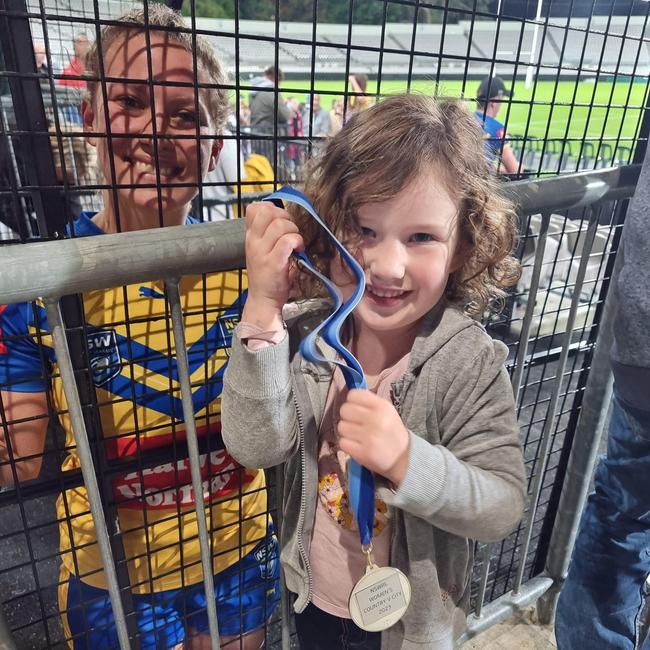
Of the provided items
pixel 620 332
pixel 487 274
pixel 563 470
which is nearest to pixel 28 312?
pixel 487 274

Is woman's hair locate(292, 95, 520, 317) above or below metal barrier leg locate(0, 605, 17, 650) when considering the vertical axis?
above

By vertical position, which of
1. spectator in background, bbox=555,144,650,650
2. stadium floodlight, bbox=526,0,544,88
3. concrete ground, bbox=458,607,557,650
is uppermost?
stadium floodlight, bbox=526,0,544,88

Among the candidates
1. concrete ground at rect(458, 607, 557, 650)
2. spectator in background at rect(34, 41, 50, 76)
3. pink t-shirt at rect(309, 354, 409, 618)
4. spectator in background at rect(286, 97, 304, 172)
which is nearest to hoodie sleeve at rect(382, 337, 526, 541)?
pink t-shirt at rect(309, 354, 409, 618)

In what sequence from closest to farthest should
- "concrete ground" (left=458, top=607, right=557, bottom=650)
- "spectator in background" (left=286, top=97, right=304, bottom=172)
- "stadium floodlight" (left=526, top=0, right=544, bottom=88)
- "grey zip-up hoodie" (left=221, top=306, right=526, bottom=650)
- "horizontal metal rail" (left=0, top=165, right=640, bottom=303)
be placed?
1. "horizontal metal rail" (left=0, top=165, right=640, bottom=303)
2. "grey zip-up hoodie" (left=221, top=306, right=526, bottom=650)
3. "stadium floodlight" (left=526, top=0, right=544, bottom=88)
4. "concrete ground" (left=458, top=607, right=557, bottom=650)
5. "spectator in background" (left=286, top=97, right=304, bottom=172)

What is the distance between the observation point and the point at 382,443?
26.1 inches

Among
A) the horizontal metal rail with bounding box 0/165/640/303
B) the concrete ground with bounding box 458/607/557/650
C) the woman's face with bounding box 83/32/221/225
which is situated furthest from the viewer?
the concrete ground with bounding box 458/607/557/650

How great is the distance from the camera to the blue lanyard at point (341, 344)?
0.64 m

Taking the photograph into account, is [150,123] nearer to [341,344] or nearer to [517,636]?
[341,344]

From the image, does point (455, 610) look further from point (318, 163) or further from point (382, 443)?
point (318, 163)

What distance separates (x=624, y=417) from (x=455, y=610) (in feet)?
1.66

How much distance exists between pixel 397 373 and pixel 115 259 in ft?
1.42

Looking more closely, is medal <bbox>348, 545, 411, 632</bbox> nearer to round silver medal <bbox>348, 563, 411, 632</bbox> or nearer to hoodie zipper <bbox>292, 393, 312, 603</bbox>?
round silver medal <bbox>348, 563, 411, 632</bbox>

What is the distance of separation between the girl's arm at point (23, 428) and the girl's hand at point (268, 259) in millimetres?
419

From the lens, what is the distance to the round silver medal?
79cm
